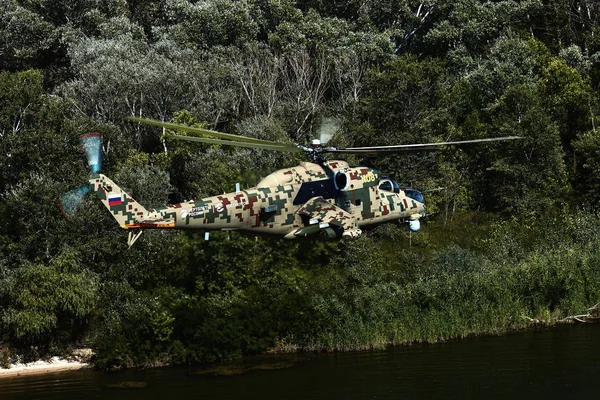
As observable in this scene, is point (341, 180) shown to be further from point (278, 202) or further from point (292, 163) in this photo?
point (292, 163)

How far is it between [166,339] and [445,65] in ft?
130

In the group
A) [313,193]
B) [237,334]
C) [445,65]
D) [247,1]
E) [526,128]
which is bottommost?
[237,334]

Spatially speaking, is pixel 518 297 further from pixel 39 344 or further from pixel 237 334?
pixel 39 344

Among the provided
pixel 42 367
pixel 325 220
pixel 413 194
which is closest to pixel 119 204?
pixel 325 220

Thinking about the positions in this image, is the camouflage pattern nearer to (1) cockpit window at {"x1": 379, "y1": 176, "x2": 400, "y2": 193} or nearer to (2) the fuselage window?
(2) the fuselage window

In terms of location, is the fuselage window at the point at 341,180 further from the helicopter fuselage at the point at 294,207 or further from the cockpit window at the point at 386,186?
the cockpit window at the point at 386,186

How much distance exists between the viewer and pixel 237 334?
55.2 m

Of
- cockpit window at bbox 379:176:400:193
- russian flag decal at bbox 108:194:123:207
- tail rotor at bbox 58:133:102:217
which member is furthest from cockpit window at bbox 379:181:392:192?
tail rotor at bbox 58:133:102:217

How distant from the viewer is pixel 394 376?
160 feet

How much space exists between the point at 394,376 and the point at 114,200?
56.1 ft

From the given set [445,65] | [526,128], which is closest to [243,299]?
[526,128]

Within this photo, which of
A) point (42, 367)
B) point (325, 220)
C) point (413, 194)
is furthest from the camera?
point (42, 367)

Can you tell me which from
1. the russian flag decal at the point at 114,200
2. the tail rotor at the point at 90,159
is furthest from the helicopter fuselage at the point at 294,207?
the tail rotor at the point at 90,159

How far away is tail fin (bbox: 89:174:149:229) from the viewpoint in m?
37.6
